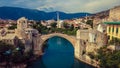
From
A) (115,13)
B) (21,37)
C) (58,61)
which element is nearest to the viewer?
(21,37)

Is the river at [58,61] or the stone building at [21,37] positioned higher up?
the stone building at [21,37]

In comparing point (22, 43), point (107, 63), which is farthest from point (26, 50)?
point (107, 63)

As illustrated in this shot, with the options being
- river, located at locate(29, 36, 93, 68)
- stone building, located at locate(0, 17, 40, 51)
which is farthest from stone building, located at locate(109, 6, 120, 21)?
stone building, located at locate(0, 17, 40, 51)

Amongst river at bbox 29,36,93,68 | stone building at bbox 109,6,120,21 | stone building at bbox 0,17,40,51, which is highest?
stone building at bbox 109,6,120,21

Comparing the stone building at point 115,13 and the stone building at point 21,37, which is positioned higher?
the stone building at point 115,13

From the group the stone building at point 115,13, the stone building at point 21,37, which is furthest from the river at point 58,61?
the stone building at point 115,13

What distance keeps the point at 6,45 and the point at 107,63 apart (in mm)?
8249

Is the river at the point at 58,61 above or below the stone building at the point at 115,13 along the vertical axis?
below

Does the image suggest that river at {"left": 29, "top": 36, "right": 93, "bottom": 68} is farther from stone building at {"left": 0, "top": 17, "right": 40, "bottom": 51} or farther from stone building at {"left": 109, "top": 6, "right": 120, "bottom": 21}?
stone building at {"left": 109, "top": 6, "right": 120, "bottom": 21}

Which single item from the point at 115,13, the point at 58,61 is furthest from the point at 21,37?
the point at 115,13

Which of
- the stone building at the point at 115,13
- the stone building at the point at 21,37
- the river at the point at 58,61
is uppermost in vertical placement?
the stone building at the point at 115,13

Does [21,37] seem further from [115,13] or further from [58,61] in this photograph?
[115,13]

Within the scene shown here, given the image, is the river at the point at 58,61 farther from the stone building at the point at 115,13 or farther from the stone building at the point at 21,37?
the stone building at the point at 115,13

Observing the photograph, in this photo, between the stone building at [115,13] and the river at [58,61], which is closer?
the river at [58,61]
